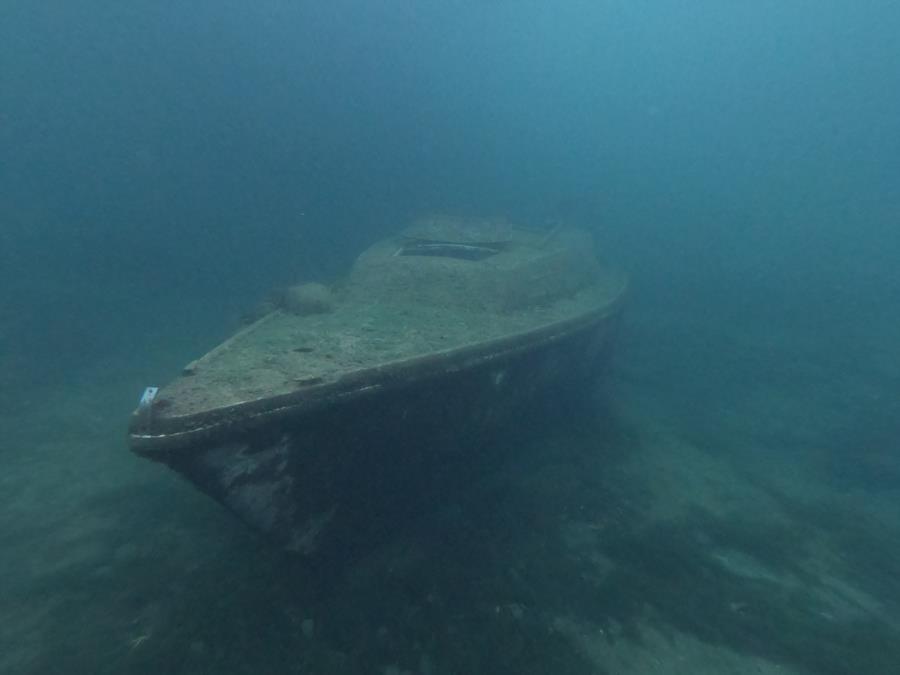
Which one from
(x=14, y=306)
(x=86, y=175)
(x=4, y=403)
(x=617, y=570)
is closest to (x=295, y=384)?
(x=617, y=570)

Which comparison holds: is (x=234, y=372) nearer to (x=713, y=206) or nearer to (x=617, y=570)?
(x=617, y=570)

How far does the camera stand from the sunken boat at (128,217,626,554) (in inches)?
157

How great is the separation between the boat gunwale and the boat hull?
32 millimetres

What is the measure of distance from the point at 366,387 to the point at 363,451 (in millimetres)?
724

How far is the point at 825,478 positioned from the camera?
809cm

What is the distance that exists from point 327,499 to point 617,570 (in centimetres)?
325

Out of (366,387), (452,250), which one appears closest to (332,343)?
(366,387)

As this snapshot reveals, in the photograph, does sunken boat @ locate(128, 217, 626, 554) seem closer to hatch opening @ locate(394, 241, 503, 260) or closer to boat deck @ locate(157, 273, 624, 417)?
boat deck @ locate(157, 273, 624, 417)

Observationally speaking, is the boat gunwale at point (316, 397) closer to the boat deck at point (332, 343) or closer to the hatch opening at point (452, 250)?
the boat deck at point (332, 343)

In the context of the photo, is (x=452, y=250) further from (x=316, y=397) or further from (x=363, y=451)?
(x=316, y=397)

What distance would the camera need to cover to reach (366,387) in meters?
4.68

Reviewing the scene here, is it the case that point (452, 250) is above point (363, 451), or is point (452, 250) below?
above

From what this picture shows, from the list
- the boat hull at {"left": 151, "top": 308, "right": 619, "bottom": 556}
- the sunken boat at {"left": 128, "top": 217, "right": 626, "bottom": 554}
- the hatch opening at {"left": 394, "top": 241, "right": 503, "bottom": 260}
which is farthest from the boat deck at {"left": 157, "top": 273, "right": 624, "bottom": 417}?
the hatch opening at {"left": 394, "top": 241, "right": 503, "bottom": 260}

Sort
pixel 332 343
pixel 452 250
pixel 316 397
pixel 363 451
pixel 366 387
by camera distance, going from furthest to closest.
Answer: pixel 452 250 → pixel 332 343 → pixel 363 451 → pixel 366 387 → pixel 316 397
